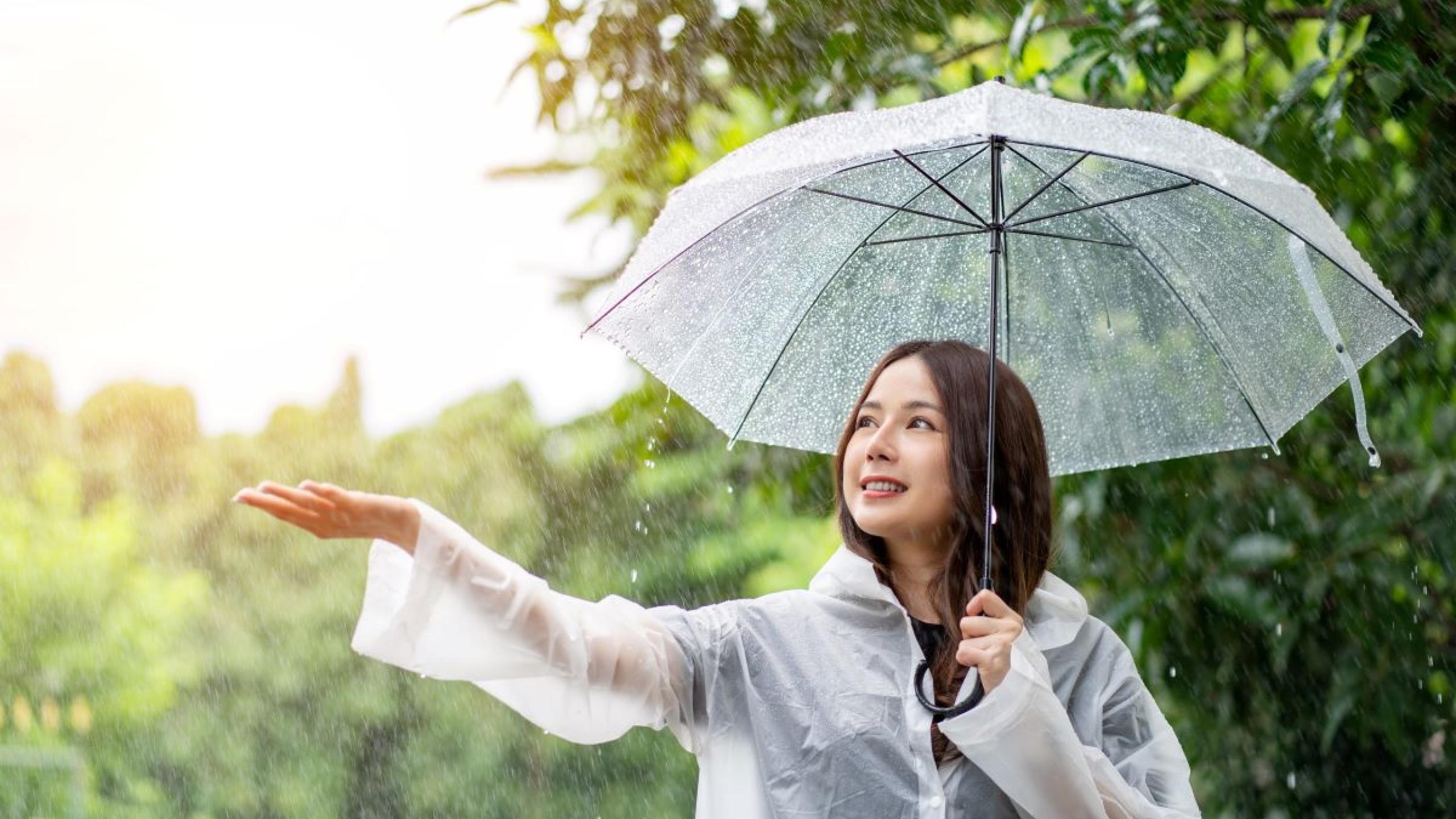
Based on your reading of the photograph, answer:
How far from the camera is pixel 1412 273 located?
2.98 meters

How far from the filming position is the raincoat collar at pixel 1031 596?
74.6 inches

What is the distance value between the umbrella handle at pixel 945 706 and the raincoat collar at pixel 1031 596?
0.10 metres

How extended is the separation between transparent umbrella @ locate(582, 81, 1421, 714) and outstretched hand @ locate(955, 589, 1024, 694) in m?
0.17

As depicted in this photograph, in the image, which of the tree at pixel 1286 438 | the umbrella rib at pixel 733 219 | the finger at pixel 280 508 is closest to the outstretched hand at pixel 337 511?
the finger at pixel 280 508

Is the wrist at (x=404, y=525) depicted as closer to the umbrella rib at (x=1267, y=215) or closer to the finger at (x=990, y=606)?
the finger at (x=990, y=606)

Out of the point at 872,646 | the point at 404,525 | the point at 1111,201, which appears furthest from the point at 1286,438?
the point at 404,525

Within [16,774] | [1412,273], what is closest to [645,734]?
[16,774]

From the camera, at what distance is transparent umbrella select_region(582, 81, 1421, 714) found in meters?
1.96

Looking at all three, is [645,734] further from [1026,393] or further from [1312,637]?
[1026,393]

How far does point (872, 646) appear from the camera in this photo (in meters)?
1.87

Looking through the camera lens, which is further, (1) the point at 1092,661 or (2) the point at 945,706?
(1) the point at 1092,661

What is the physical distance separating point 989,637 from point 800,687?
228 mm

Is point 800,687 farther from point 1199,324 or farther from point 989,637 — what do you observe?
point 1199,324

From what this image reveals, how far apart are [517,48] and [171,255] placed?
2030 mm
